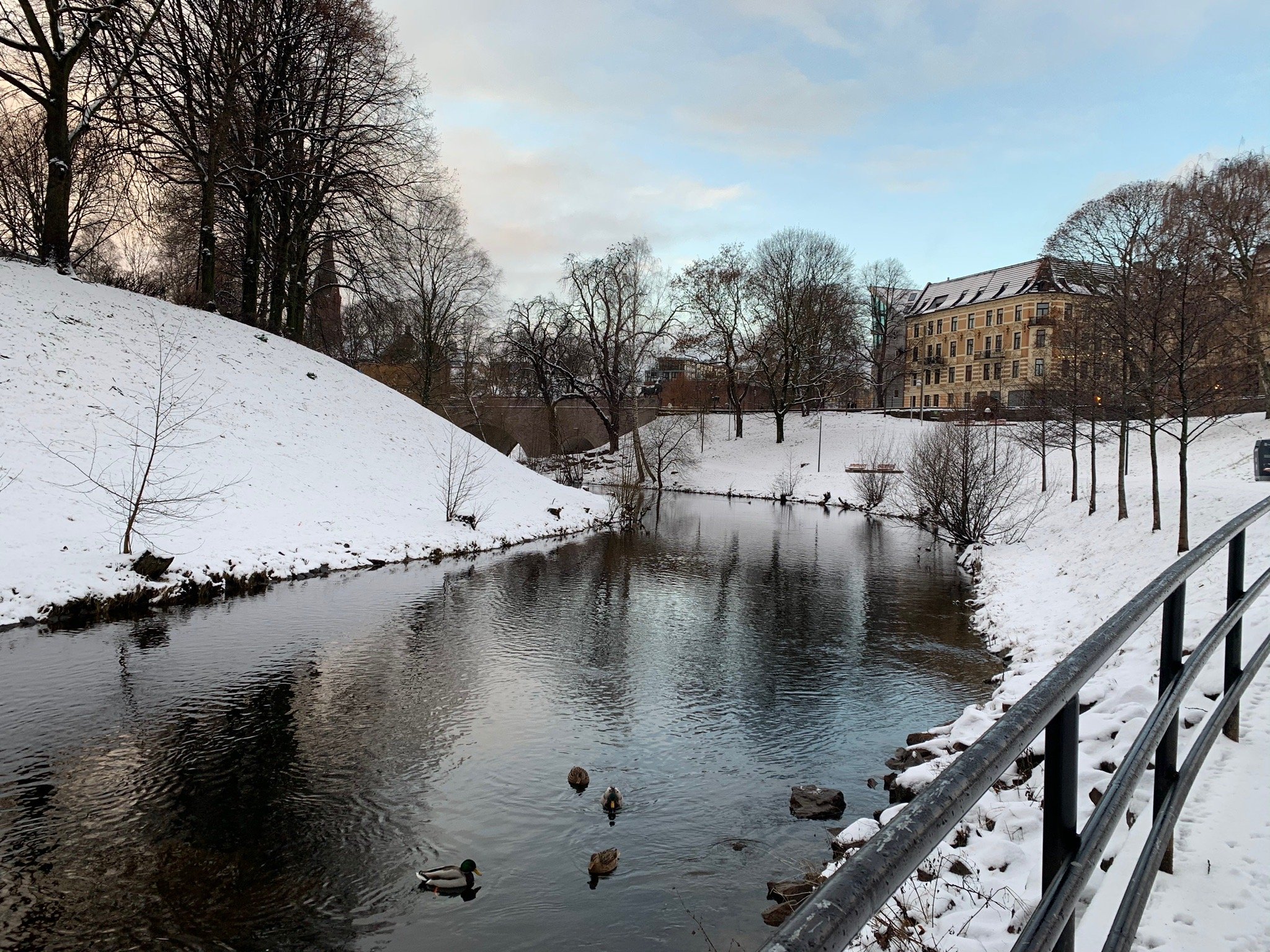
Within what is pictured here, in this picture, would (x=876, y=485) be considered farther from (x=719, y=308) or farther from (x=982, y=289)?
(x=982, y=289)

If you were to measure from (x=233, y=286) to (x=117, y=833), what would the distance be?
34978 mm

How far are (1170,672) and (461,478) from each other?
26.0 meters

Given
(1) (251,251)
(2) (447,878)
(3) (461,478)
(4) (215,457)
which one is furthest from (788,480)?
(2) (447,878)

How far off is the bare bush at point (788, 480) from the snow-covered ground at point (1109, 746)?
20118 millimetres

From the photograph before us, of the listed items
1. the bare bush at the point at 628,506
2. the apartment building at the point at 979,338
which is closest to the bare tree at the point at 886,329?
the apartment building at the point at 979,338

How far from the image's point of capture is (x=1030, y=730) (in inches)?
52.3

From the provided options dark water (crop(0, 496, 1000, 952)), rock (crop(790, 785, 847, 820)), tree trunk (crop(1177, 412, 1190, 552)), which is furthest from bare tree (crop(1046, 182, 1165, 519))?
rock (crop(790, 785, 847, 820))

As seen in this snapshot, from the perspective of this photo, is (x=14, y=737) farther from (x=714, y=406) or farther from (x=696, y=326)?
(x=714, y=406)

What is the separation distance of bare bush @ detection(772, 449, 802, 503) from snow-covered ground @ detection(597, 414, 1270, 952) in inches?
792

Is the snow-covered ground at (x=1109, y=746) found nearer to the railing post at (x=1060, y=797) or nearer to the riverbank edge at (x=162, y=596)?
the railing post at (x=1060, y=797)

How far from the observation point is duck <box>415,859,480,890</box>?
652 centimetres

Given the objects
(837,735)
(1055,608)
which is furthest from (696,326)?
(837,735)

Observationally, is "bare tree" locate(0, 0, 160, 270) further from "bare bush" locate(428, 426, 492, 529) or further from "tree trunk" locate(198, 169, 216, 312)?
"bare bush" locate(428, 426, 492, 529)

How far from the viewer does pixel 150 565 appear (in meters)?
15.5
